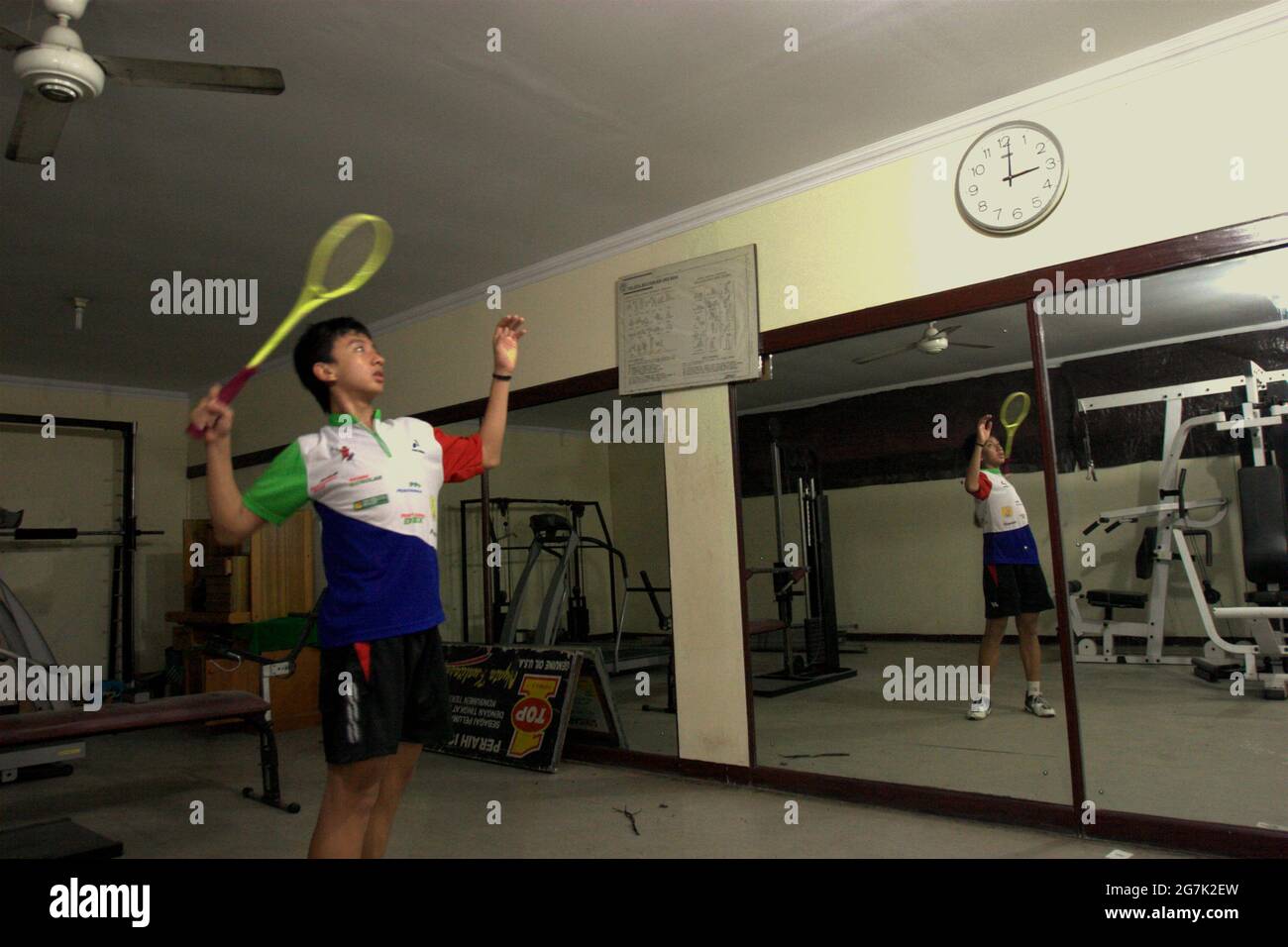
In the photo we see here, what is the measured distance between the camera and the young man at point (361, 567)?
5.30 feet

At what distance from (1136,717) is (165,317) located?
6115 mm

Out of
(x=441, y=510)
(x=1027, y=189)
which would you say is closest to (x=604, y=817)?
(x=1027, y=189)

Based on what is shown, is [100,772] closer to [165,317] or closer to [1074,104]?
[165,317]

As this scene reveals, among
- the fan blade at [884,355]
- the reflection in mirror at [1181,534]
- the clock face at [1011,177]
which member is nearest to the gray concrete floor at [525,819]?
the reflection in mirror at [1181,534]

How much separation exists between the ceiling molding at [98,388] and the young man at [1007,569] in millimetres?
6609

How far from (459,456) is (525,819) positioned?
186 centimetres

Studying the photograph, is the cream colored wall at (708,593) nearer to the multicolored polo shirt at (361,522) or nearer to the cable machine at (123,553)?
the multicolored polo shirt at (361,522)

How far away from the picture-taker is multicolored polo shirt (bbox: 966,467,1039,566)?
14.5 feet

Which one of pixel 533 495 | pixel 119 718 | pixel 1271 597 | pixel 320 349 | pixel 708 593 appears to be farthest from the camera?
pixel 533 495

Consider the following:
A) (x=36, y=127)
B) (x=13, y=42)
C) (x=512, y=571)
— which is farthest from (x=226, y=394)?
(x=512, y=571)

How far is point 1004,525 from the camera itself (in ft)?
14.6

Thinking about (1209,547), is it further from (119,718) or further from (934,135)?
(119,718)

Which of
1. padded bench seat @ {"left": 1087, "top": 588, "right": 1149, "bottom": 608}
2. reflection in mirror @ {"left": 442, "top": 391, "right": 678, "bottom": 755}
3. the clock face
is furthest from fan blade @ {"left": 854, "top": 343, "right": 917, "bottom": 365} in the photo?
the clock face

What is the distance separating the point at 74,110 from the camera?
2.91 meters
